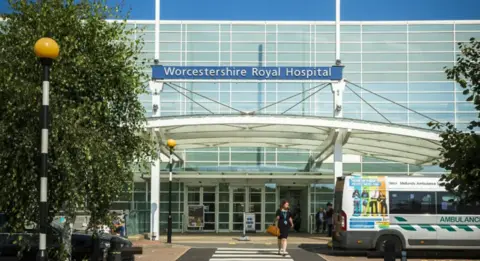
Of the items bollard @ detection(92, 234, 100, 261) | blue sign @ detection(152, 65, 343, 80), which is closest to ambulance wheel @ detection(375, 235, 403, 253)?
blue sign @ detection(152, 65, 343, 80)

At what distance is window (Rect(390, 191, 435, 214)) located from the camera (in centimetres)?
1991

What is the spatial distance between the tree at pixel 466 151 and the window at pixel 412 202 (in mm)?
11852

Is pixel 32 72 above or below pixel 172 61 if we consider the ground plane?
below

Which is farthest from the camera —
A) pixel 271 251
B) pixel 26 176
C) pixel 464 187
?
pixel 271 251

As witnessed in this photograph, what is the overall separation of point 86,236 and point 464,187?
389 inches

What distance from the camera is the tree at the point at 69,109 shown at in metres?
10.9

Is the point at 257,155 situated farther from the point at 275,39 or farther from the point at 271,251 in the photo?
the point at 271,251

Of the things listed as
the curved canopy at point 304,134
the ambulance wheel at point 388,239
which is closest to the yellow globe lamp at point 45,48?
the ambulance wheel at point 388,239

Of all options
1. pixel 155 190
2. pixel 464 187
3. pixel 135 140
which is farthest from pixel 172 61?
pixel 464 187

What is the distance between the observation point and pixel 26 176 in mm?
10836

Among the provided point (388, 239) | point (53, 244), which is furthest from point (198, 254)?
point (53, 244)

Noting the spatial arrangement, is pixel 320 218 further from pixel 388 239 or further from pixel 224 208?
pixel 388 239

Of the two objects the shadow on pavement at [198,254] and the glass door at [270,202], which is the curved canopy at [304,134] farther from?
the shadow on pavement at [198,254]

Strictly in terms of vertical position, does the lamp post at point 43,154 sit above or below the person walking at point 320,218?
above
